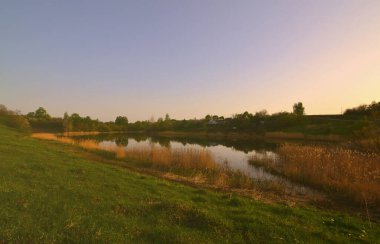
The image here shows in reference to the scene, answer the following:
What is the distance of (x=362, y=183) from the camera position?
12227 mm

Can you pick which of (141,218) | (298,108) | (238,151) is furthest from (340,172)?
(298,108)

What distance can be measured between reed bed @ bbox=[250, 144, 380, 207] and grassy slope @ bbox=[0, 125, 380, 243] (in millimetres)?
4010

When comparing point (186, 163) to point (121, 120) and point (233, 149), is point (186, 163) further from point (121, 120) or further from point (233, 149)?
point (121, 120)

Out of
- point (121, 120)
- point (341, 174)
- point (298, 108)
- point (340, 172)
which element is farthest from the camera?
point (121, 120)

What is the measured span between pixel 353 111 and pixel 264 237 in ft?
259

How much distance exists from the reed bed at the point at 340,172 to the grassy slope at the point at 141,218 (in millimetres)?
4010

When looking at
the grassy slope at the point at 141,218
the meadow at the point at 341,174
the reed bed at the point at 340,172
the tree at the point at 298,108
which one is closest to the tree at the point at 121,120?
the tree at the point at 298,108

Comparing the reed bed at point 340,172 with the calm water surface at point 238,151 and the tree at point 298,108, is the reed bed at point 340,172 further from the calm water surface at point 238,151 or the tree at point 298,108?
the tree at point 298,108

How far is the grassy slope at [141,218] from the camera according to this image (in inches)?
225

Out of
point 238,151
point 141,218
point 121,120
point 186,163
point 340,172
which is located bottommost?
point 238,151

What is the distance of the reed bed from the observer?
11.5 m

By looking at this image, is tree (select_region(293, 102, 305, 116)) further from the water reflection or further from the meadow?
the meadow

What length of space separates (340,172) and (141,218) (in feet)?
41.7

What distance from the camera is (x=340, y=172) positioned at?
15164 millimetres
